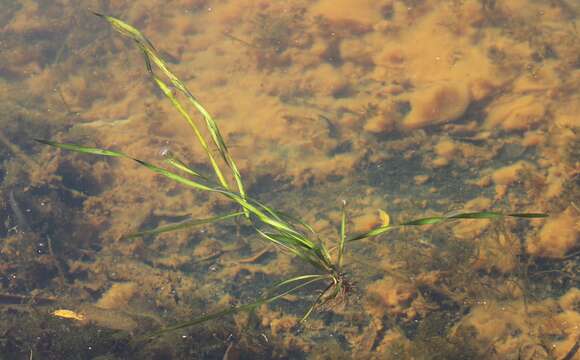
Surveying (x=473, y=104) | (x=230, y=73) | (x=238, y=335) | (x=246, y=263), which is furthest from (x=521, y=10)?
(x=238, y=335)

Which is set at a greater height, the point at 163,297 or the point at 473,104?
the point at 473,104

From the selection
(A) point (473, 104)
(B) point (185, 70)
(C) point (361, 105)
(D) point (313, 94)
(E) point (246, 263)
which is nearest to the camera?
(E) point (246, 263)

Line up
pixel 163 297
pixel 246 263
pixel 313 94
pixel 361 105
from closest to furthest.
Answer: pixel 163 297, pixel 246 263, pixel 361 105, pixel 313 94

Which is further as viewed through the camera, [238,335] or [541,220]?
[541,220]

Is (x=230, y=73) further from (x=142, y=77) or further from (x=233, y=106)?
(x=142, y=77)

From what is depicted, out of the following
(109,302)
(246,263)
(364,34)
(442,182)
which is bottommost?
(109,302)

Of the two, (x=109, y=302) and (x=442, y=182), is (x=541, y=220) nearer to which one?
(x=442, y=182)

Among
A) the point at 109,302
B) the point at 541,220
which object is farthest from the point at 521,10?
the point at 109,302
